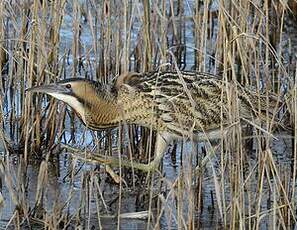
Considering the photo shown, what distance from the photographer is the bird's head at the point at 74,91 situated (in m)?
6.14

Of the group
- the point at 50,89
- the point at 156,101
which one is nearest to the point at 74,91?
the point at 50,89

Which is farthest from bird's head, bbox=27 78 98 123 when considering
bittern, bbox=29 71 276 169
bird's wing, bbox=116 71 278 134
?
bird's wing, bbox=116 71 278 134

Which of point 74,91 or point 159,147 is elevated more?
point 74,91

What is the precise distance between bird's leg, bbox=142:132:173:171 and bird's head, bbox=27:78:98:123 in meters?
0.45

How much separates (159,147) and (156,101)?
0.33 metres

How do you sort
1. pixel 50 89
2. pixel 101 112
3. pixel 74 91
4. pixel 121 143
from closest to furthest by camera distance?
pixel 50 89
pixel 74 91
pixel 101 112
pixel 121 143

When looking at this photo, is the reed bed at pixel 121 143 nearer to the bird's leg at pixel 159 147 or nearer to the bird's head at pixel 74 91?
the bird's leg at pixel 159 147

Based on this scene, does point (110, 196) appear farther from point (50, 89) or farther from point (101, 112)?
point (50, 89)

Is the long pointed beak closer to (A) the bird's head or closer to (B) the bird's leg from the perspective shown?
(A) the bird's head

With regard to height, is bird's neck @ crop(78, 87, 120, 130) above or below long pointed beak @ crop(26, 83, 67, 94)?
below

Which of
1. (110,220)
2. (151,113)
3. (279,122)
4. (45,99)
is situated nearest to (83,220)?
(110,220)

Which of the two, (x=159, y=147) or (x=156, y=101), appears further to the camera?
(x=159, y=147)

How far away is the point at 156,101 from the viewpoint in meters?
6.20

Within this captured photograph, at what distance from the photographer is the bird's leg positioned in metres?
6.32
